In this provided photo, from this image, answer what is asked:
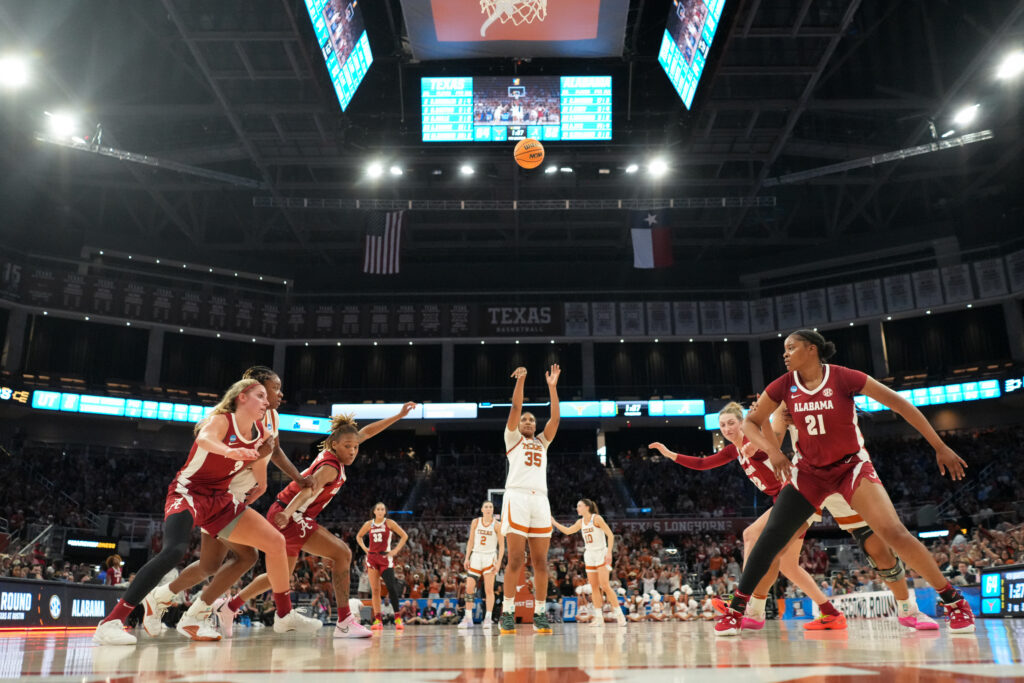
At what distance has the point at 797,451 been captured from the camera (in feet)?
19.4

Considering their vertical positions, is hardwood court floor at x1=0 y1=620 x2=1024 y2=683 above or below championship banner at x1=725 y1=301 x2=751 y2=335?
below

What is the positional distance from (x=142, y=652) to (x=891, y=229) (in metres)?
37.4

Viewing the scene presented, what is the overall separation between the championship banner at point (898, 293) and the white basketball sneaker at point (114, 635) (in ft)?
112

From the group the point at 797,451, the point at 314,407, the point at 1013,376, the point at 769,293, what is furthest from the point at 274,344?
the point at 797,451

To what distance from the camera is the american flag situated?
29.0 meters

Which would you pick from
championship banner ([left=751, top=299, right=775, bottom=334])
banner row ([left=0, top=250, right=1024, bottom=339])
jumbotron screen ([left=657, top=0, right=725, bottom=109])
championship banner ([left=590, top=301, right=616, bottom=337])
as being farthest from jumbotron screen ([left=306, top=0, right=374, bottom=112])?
championship banner ([left=751, top=299, right=775, bottom=334])

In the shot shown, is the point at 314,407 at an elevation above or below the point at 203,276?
below

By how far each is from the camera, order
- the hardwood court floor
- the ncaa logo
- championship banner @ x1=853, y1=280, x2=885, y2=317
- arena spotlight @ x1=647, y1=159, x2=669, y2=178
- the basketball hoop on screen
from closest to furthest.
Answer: the hardwood court floor → the ncaa logo → the basketball hoop on screen → arena spotlight @ x1=647, y1=159, x2=669, y2=178 → championship banner @ x1=853, y1=280, x2=885, y2=317

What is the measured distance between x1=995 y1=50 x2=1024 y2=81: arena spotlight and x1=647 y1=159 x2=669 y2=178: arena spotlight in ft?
34.1

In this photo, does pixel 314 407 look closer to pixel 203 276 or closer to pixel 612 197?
pixel 203 276

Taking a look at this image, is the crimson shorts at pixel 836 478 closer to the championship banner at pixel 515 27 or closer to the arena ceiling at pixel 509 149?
the arena ceiling at pixel 509 149

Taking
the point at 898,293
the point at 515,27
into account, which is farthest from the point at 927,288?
the point at 515,27

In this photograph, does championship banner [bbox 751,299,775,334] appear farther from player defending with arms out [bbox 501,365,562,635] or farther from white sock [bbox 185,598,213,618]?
white sock [bbox 185,598,213,618]

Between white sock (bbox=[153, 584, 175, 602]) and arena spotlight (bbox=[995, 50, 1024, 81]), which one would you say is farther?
arena spotlight (bbox=[995, 50, 1024, 81])
